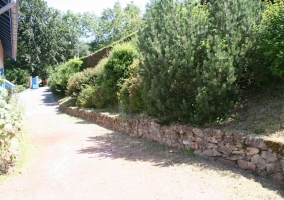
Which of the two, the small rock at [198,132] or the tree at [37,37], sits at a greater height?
the tree at [37,37]

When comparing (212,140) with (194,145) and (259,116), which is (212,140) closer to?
(194,145)

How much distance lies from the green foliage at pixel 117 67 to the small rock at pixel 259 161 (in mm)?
7601

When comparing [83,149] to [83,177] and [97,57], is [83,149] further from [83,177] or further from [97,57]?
[97,57]

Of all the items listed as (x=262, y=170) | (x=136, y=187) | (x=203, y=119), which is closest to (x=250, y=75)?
(x=203, y=119)

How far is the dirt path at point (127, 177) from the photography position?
4.07 m

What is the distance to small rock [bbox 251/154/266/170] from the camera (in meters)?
4.62

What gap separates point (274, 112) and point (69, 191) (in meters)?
4.39

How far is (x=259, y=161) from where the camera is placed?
4.69 m

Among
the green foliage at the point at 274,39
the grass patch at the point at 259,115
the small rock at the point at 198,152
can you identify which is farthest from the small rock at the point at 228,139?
the green foliage at the point at 274,39

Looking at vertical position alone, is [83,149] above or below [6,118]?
below

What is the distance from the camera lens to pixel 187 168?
5207mm

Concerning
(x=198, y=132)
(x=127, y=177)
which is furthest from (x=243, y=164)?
(x=127, y=177)

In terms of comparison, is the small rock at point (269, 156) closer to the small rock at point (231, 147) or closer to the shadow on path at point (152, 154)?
the shadow on path at point (152, 154)

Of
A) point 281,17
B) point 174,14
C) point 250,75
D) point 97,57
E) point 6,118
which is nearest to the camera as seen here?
point 6,118
